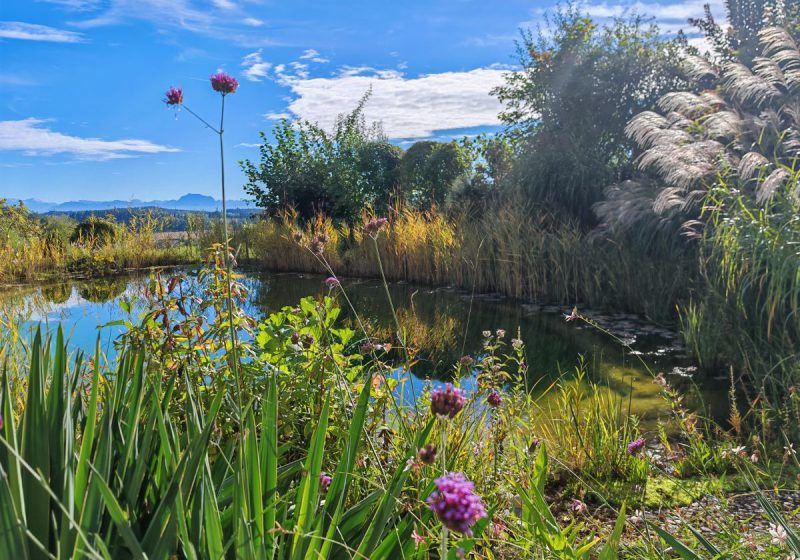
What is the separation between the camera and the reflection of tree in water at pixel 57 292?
9291 millimetres

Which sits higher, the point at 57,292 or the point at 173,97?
Result: the point at 173,97

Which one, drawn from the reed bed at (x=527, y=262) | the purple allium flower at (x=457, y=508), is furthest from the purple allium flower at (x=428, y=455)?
the reed bed at (x=527, y=262)

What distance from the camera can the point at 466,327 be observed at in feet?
13.9

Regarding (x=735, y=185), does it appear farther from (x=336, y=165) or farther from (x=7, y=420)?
(x=336, y=165)

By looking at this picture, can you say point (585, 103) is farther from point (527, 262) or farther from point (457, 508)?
point (457, 508)

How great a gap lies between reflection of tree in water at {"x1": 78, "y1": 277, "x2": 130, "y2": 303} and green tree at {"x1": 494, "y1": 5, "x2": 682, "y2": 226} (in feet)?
24.2

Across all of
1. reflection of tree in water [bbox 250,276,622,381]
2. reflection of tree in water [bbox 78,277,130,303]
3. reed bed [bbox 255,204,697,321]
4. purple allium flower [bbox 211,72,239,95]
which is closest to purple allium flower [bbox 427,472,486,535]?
purple allium flower [bbox 211,72,239,95]

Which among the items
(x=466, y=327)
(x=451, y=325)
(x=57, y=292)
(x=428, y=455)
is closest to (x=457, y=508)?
(x=428, y=455)

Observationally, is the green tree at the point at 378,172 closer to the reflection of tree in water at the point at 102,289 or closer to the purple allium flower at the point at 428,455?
the reflection of tree in water at the point at 102,289

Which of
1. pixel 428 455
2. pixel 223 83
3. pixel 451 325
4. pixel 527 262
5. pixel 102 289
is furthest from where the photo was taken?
pixel 102 289

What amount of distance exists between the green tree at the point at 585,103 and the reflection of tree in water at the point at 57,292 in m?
8.09

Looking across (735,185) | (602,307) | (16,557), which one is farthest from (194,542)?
(602,307)

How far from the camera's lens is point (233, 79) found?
181cm

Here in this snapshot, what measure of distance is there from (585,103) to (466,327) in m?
8.69
